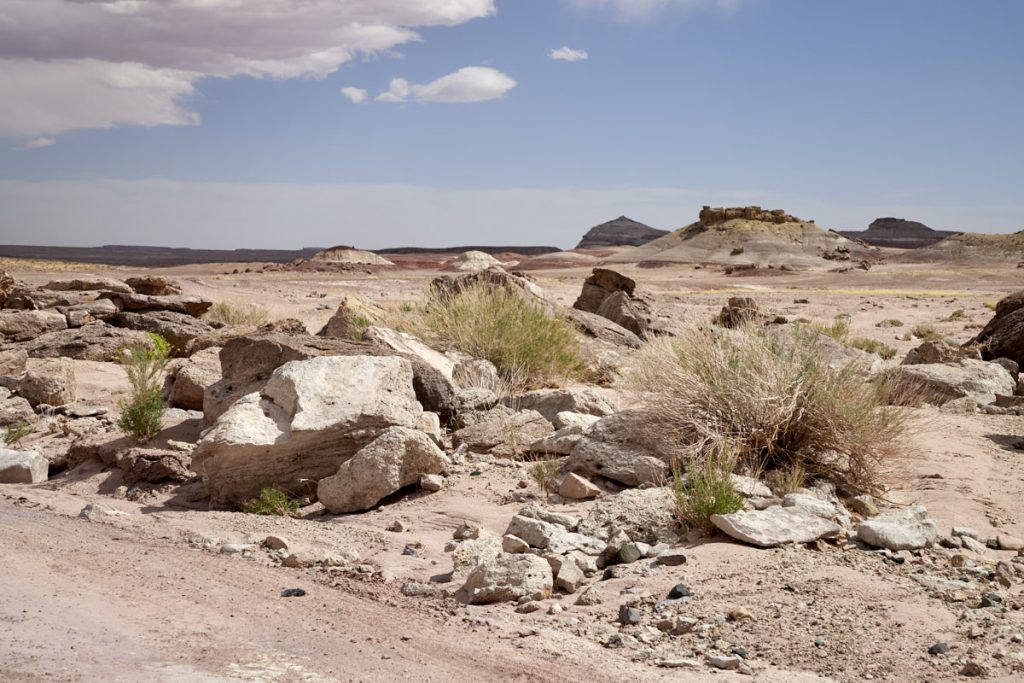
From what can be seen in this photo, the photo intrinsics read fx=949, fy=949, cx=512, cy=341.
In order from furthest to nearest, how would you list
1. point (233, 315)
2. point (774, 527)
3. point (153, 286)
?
point (233, 315)
point (153, 286)
point (774, 527)

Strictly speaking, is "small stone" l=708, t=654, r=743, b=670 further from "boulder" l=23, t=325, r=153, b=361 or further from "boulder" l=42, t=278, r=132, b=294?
"boulder" l=42, t=278, r=132, b=294

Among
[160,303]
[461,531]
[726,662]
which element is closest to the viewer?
[726,662]

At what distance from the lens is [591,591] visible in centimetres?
437

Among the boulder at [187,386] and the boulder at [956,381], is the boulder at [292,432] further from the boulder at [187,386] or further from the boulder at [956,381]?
the boulder at [956,381]

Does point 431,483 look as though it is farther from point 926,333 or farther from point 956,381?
point 926,333

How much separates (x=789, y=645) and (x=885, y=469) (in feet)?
9.53

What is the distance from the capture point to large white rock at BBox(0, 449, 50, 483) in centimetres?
680

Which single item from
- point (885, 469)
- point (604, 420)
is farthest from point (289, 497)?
point (885, 469)

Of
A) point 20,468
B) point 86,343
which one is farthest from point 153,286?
point 20,468

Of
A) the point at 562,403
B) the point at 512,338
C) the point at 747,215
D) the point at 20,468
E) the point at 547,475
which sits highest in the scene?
the point at 747,215

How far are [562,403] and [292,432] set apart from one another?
2494mm

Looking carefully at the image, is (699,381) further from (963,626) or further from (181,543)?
(181,543)

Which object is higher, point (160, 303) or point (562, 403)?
point (160, 303)

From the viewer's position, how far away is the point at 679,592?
14.1 ft
